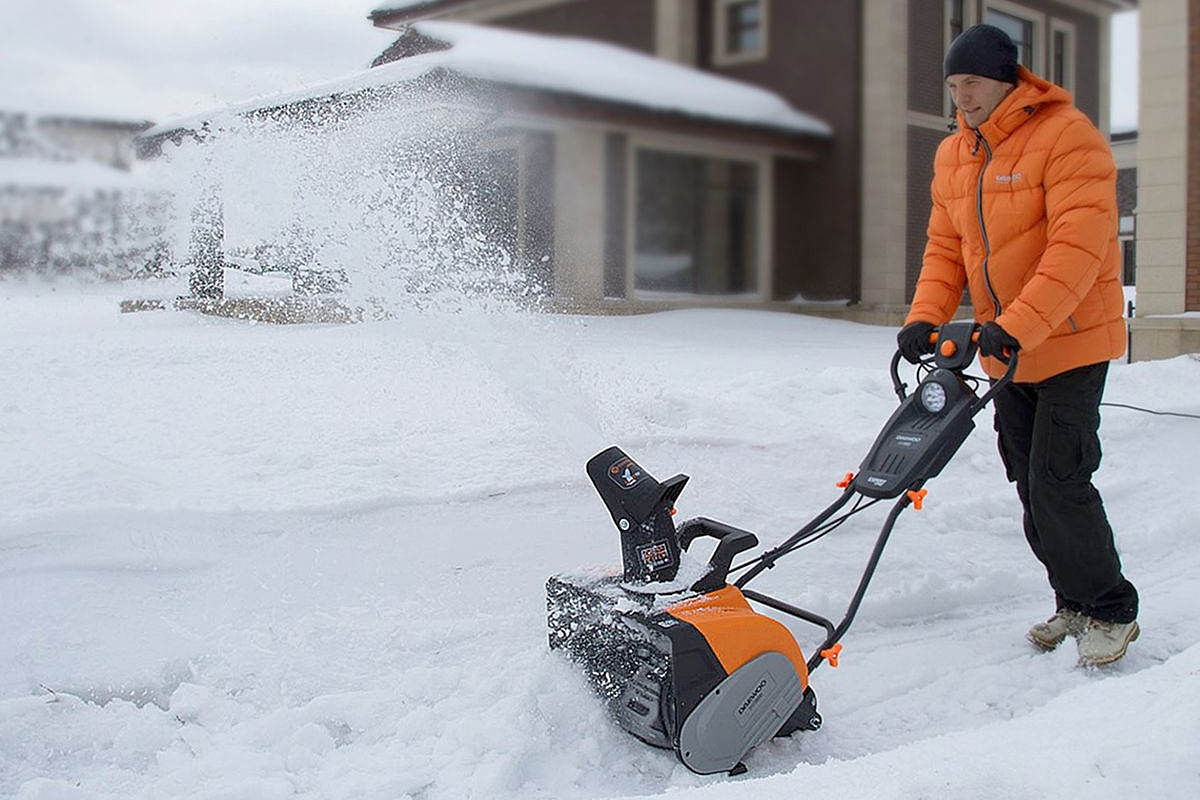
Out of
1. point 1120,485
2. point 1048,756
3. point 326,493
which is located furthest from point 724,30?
point 1048,756

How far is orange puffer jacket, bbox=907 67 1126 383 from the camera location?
9.04 feet

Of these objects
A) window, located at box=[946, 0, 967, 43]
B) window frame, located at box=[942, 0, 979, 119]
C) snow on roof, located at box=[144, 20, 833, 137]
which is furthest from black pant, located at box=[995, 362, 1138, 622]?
window, located at box=[946, 0, 967, 43]

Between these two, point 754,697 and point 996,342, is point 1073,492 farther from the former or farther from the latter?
point 754,697

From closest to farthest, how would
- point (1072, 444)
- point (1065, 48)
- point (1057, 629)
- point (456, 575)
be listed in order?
point (1072, 444), point (1057, 629), point (456, 575), point (1065, 48)

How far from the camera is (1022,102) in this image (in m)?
2.84

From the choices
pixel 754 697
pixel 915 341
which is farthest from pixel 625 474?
pixel 915 341

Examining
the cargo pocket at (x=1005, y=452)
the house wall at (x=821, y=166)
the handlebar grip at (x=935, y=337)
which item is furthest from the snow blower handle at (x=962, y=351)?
the house wall at (x=821, y=166)

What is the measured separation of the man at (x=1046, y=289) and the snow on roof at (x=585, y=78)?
5028 mm

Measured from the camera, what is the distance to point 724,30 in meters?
9.43

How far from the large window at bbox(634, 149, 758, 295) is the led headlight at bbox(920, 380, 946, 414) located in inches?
323

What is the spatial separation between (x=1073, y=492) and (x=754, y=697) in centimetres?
119

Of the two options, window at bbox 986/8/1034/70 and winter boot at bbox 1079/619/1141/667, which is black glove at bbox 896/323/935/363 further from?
window at bbox 986/8/1034/70

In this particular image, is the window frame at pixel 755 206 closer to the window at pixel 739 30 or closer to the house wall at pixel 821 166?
the house wall at pixel 821 166

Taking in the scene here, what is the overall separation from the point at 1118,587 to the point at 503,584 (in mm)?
1858
